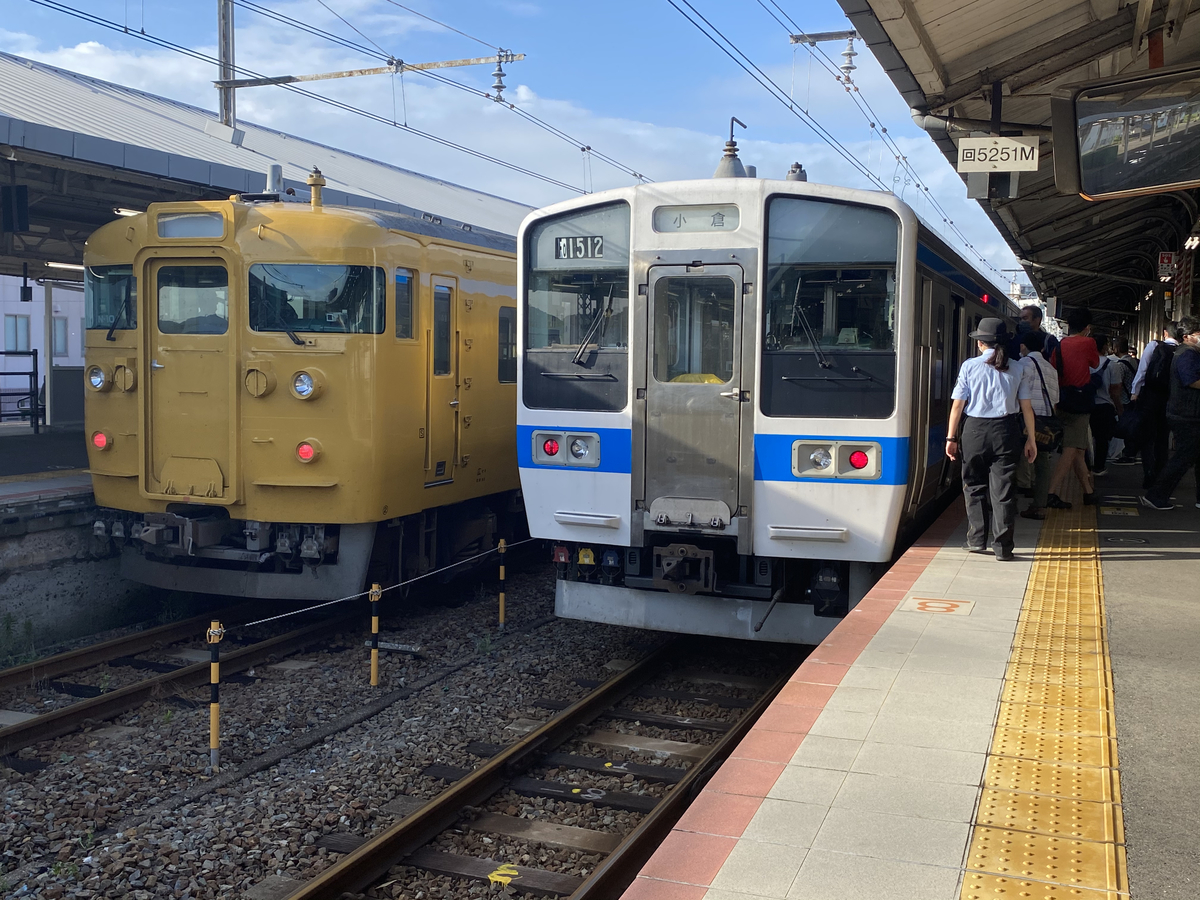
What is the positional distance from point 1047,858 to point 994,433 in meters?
Result: 4.67

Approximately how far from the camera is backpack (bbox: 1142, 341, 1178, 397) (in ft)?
34.5

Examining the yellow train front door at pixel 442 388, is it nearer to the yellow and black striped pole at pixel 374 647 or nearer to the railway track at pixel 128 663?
the railway track at pixel 128 663

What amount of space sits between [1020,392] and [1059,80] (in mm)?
3513

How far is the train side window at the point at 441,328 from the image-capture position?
9.41m

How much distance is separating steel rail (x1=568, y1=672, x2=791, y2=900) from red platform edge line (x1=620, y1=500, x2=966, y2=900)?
1.68 feet

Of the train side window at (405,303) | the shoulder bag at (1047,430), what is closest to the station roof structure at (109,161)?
the train side window at (405,303)

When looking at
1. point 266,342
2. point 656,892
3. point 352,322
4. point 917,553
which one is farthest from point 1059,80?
point 656,892

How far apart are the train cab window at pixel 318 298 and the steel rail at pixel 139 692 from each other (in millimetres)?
2404

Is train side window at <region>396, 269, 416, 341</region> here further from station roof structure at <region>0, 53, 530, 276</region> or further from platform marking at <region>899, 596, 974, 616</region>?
platform marking at <region>899, 596, 974, 616</region>

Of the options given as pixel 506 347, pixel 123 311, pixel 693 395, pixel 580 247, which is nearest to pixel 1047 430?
pixel 693 395

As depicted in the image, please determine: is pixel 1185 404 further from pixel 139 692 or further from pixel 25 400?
pixel 25 400

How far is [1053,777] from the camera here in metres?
3.77

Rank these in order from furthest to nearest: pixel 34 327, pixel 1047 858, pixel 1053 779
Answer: pixel 34 327, pixel 1053 779, pixel 1047 858

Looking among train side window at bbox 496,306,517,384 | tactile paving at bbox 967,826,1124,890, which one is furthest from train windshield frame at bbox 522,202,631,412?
tactile paving at bbox 967,826,1124,890
